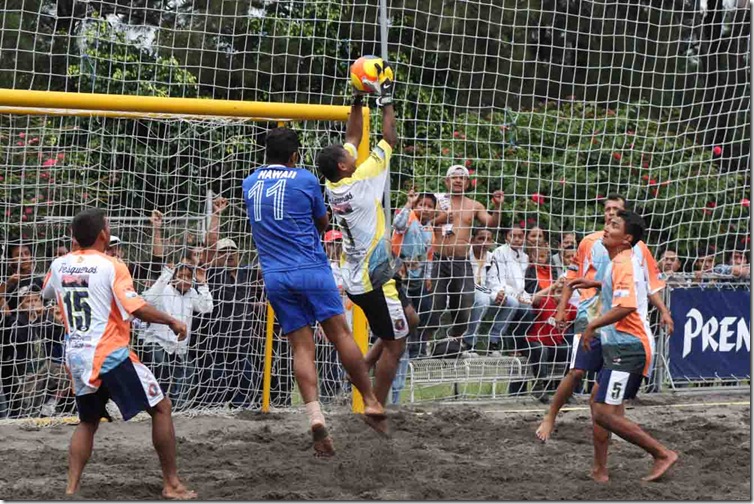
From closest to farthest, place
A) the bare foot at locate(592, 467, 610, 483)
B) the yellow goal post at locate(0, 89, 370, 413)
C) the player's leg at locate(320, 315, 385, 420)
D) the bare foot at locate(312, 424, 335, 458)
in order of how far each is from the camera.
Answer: the bare foot at locate(312, 424, 335, 458) < the bare foot at locate(592, 467, 610, 483) < the player's leg at locate(320, 315, 385, 420) < the yellow goal post at locate(0, 89, 370, 413)

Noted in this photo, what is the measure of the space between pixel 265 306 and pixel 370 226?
2.88 m

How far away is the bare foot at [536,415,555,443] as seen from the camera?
9.24 meters

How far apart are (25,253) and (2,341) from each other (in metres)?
0.82

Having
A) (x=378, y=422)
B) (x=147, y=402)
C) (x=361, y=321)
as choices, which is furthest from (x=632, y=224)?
(x=147, y=402)

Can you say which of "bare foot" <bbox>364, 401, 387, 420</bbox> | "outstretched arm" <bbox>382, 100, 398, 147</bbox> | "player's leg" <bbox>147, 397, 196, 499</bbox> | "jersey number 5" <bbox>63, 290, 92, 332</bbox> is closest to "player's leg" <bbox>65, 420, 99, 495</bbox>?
"player's leg" <bbox>147, 397, 196, 499</bbox>

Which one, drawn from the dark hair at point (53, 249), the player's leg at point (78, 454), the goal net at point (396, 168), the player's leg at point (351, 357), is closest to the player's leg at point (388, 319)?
the player's leg at point (351, 357)

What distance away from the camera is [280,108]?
965 centimetres

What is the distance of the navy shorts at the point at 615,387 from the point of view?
744 cm

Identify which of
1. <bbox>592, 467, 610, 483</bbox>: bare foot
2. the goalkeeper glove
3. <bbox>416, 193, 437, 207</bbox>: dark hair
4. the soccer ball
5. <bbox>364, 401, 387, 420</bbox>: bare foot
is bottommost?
<bbox>592, 467, 610, 483</bbox>: bare foot

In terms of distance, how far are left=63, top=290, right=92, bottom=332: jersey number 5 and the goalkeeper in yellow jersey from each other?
6.58 feet

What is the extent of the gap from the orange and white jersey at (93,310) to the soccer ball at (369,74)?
2270 mm

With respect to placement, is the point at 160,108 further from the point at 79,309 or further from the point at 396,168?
the point at 396,168

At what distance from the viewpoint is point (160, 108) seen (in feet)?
30.5

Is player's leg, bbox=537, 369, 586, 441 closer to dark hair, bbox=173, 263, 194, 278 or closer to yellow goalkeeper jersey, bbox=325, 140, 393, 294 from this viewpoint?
yellow goalkeeper jersey, bbox=325, 140, 393, 294
